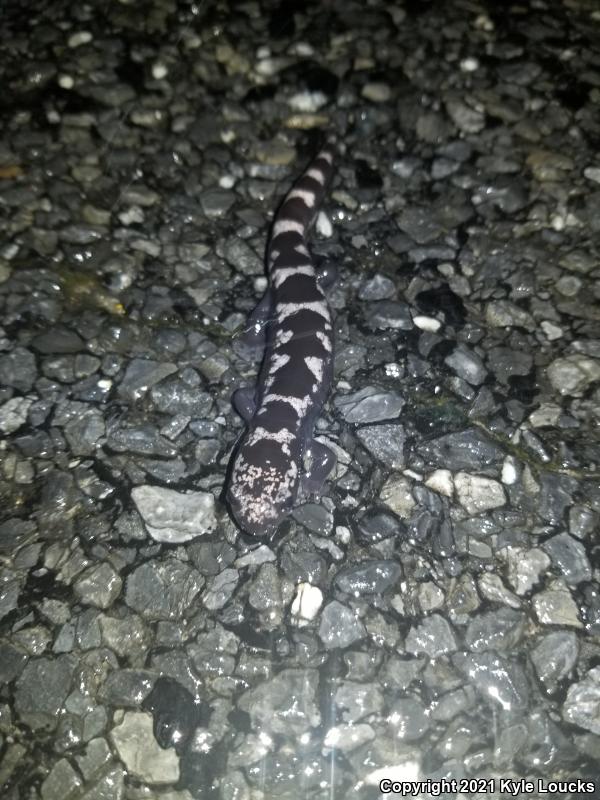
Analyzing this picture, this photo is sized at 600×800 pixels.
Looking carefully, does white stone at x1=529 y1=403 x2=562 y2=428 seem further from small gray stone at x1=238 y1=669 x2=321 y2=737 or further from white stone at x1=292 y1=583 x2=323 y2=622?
small gray stone at x1=238 y1=669 x2=321 y2=737

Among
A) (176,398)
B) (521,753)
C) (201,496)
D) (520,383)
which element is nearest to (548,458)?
(520,383)

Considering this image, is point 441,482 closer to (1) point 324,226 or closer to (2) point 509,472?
(2) point 509,472

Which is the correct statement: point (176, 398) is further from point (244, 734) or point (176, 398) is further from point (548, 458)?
point (548, 458)

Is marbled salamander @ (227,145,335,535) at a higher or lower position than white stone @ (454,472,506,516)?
higher

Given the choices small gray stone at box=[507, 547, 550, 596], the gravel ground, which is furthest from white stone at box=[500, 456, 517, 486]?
small gray stone at box=[507, 547, 550, 596]

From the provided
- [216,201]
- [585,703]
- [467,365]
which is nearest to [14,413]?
[216,201]

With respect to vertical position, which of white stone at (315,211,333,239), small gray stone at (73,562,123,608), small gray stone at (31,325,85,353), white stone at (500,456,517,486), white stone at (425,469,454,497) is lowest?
small gray stone at (73,562,123,608)

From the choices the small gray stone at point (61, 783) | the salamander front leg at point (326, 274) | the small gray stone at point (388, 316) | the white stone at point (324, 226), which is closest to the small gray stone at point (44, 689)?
the small gray stone at point (61, 783)
